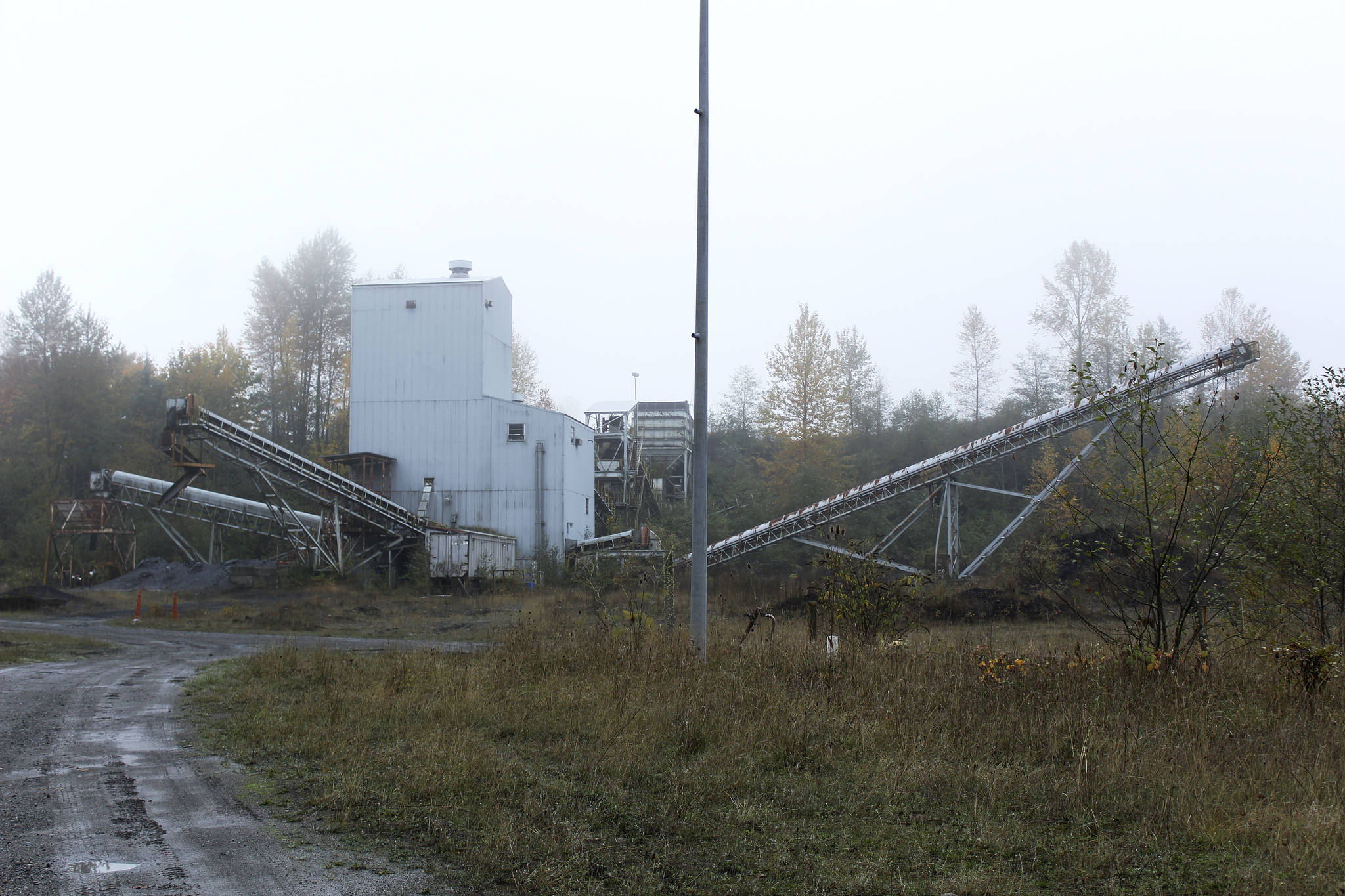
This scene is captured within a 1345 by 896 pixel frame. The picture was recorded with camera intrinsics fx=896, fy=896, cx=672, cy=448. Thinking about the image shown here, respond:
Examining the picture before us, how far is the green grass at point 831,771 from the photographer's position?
4.70 m

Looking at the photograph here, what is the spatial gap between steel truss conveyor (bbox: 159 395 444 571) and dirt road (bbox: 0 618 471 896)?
71.5ft

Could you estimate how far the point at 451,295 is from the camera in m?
38.3

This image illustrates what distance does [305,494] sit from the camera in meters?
32.9

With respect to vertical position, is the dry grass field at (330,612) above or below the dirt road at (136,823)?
below

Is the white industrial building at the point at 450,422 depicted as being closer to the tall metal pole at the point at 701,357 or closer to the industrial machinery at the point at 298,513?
the industrial machinery at the point at 298,513

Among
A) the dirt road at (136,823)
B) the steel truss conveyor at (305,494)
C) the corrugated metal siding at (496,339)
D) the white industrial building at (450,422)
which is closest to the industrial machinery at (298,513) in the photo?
the steel truss conveyor at (305,494)

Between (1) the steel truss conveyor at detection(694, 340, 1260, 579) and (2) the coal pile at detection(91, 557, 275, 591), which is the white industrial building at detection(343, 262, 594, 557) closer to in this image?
(2) the coal pile at detection(91, 557, 275, 591)

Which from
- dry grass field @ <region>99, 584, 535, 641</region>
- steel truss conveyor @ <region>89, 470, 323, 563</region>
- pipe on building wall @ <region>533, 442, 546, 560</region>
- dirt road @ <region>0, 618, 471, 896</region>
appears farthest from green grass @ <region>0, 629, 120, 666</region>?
pipe on building wall @ <region>533, 442, 546, 560</region>

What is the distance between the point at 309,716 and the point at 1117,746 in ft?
23.8

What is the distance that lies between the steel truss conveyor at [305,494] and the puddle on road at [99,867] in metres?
27.5

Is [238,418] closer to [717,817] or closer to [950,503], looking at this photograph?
[950,503]

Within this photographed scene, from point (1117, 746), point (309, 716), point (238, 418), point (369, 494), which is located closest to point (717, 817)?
point (1117, 746)

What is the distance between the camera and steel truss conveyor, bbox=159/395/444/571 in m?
30.2

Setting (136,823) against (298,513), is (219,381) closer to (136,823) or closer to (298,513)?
(298,513)
